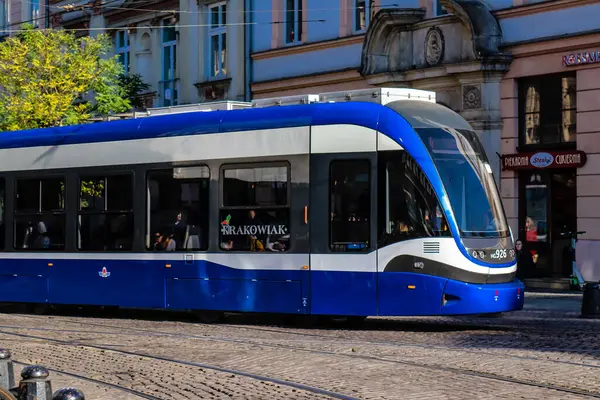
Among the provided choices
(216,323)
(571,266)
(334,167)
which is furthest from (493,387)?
(571,266)

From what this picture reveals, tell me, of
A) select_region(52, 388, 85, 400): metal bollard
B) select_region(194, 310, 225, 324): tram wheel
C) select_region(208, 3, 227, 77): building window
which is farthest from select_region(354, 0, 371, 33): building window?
select_region(52, 388, 85, 400): metal bollard

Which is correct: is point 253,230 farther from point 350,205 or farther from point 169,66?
point 169,66

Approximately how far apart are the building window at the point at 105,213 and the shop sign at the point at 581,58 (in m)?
11.1

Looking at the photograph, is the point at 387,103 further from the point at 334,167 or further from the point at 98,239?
the point at 98,239

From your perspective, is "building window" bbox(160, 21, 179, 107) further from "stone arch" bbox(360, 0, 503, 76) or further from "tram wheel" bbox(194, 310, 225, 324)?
"tram wheel" bbox(194, 310, 225, 324)

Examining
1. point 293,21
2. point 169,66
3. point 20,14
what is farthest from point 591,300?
point 20,14

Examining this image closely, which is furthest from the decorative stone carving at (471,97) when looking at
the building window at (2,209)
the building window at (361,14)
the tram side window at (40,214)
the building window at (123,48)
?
the building window at (123,48)

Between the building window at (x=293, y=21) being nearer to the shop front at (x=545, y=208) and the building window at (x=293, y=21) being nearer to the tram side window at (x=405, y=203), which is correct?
the shop front at (x=545, y=208)

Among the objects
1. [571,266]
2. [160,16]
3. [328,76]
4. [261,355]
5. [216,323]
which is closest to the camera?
[261,355]

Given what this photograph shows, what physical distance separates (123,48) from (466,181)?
82.2ft

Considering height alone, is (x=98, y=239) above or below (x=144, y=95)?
below

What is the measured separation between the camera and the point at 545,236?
27.6 m

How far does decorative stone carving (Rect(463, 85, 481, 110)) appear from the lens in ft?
92.4

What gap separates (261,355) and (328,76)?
1866 centimetres
